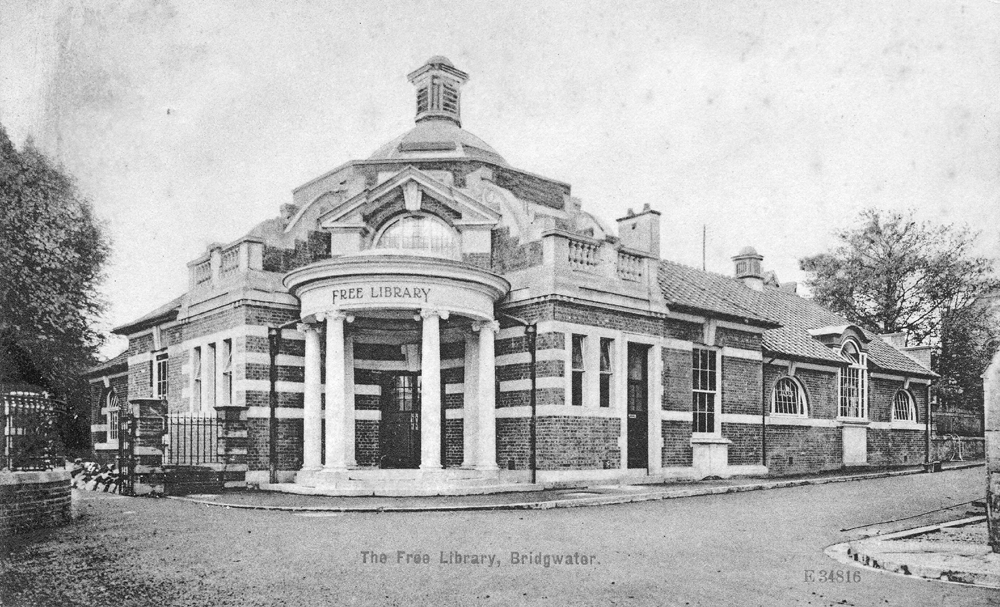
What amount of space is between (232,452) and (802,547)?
12048 mm

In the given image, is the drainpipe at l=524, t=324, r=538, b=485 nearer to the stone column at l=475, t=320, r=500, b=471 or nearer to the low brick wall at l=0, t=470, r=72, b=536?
the stone column at l=475, t=320, r=500, b=471

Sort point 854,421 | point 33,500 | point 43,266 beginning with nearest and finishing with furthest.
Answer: point 33,500 → point 43,266 → point 854,421

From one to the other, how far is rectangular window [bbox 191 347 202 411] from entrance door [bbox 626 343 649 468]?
10.1 meters

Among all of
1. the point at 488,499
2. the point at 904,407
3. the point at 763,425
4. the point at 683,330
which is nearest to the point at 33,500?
the point at 488,499

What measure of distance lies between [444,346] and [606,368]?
375 centimetres

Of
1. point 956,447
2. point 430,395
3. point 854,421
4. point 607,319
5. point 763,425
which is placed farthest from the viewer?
point 956,447

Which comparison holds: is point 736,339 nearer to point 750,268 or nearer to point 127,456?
point 750,268

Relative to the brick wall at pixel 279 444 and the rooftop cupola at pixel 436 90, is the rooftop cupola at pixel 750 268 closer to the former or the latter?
the rooftop cupola at pixel 436 90

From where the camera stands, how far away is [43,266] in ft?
53.6

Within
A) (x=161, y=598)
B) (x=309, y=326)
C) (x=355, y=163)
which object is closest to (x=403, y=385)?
(x=309, y=326)

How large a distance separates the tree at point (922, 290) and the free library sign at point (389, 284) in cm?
1551

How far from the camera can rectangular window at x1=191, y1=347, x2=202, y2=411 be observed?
21.2 m

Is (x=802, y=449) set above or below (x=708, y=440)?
below

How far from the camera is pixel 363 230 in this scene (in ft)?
67.3
